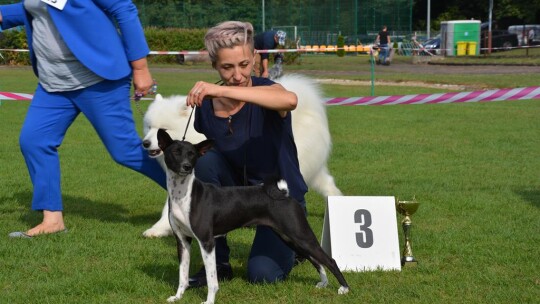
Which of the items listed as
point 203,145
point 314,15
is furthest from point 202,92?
point 314,15

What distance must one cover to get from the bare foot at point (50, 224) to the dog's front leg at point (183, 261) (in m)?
1.92

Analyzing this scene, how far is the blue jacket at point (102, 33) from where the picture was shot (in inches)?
203

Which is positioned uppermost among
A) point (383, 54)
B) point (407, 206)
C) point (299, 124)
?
point (299, 124)

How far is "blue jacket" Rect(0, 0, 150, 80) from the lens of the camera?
16.9ft

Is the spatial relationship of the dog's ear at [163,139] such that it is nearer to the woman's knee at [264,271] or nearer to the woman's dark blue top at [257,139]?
the woman's dark blue top at [257,139]

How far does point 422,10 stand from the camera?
64.0 metres

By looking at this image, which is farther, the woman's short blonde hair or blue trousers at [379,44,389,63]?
blue trousers at [379,44,389,63]

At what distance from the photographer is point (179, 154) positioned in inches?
145

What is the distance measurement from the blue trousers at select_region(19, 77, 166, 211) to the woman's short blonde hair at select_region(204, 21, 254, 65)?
1472mm

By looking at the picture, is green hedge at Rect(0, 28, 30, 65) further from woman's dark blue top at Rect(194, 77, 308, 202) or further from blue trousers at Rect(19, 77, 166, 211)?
woman's dark blue top at Rect(194, 77, 308, 202)

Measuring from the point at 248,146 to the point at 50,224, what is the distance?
205cm

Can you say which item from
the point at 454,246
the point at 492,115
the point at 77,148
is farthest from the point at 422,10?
the point at 454,246

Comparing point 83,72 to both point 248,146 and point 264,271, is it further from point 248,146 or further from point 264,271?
point 264,271

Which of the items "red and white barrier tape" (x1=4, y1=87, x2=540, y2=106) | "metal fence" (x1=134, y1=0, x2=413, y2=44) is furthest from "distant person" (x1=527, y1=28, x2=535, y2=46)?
"red and white barrier tape" (x1=4, y1=87, x2=540, y2=106)
